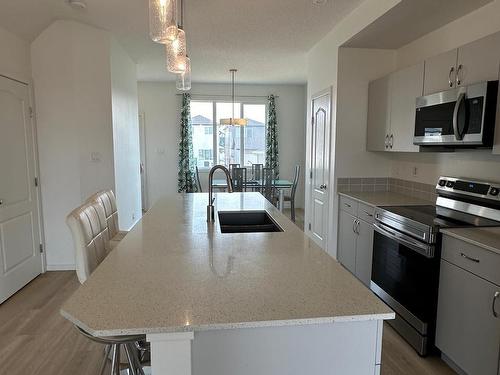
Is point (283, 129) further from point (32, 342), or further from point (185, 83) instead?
point (32, 342)

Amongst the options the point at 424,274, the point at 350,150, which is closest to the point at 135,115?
the point at 350,150

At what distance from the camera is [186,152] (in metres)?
7.16

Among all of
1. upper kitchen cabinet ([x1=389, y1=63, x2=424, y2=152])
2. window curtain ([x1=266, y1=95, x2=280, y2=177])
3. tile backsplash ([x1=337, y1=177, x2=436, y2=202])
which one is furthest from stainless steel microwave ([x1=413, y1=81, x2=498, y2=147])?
window curtain ([x1=266, y1=95, x2=280, y2=177])

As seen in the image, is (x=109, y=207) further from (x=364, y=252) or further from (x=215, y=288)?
(x=364, y=252)

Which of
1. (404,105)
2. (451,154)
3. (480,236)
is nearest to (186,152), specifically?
(404,105)

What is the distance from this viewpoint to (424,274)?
7.50 ft

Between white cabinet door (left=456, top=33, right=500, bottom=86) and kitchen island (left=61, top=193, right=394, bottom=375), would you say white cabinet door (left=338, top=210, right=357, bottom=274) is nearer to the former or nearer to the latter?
white cabinet door (left=456, top=33, right=500, bottom=86)

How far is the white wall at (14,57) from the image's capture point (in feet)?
10.4

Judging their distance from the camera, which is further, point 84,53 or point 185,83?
point 84,53

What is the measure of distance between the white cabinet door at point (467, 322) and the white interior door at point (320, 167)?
6.56ft

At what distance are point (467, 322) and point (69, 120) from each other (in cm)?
391

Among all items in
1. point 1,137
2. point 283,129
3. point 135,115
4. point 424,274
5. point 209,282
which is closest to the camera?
point 209,282

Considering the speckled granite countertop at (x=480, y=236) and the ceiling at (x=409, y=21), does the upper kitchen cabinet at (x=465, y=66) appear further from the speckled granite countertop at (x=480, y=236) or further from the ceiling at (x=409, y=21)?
the speckled granite countertop at (x=480, y=236)

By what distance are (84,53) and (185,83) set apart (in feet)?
5.34
